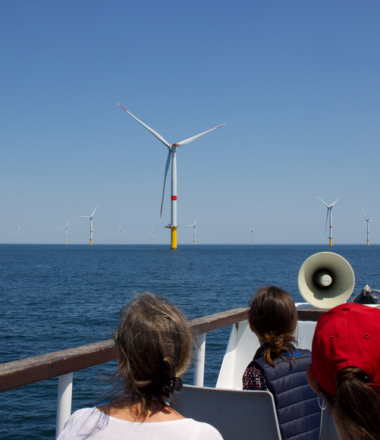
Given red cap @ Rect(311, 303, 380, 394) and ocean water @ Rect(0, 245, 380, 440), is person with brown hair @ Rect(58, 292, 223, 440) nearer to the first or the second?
ocean water @ Rect(0, 245, 380, 440)

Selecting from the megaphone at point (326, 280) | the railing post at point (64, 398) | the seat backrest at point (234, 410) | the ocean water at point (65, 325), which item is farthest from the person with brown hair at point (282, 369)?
the megaphone at point (326, 280)

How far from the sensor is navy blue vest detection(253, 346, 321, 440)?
211cm

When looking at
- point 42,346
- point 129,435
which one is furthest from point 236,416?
point 42,346

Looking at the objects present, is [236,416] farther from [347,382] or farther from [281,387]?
[347,382]

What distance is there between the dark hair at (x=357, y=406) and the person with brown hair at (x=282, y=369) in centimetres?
112

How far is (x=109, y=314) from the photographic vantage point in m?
22.6

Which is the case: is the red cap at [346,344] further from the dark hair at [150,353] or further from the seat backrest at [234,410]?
the seat backrest at [234,410]

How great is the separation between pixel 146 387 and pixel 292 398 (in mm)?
1124

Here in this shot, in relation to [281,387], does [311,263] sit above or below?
above

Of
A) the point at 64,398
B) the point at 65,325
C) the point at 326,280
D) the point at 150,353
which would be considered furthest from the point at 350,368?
the point at 65,325

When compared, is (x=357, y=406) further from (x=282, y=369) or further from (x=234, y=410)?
(x=282, y=369)

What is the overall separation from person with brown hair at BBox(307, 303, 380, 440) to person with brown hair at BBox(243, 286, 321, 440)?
3.13 feet

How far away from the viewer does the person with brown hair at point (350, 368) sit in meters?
1.02

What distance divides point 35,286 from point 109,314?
17.0 meters
